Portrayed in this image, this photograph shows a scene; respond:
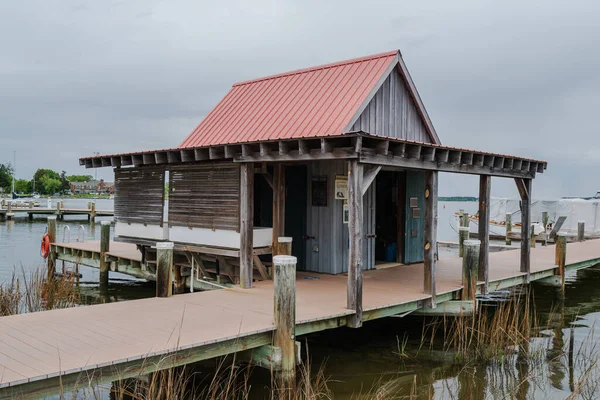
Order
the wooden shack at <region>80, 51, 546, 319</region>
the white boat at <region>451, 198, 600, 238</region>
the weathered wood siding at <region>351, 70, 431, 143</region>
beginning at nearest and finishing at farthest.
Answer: the wooden shack at <region>80, 51, 546, 319</region>
the weathered wood siding at <region>351, 70, 431, 143</region>
the white boat at <region>451, 198, 600, 238</region>

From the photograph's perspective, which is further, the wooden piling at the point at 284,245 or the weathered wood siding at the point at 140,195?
the weathered wood siding at the point at 140,195

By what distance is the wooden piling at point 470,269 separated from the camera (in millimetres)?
10711

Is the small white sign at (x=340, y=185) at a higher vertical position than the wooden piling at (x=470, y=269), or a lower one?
higher

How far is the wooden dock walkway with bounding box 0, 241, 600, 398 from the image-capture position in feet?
18.5

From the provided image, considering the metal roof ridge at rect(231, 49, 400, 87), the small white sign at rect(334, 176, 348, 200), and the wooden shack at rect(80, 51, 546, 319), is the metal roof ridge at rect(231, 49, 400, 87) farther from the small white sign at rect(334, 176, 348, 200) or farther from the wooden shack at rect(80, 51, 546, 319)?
the small white sign at rect(334, 176, 348, 200)

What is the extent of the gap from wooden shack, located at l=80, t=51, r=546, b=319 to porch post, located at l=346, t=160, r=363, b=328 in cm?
2

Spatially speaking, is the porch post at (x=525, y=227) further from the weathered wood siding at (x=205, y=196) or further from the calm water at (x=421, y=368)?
the weathered wood siding at (x=205, y=196)

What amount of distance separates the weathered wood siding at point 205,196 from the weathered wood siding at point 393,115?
3.09 metres

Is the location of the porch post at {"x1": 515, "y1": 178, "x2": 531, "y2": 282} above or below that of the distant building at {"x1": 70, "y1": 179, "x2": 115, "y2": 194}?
below

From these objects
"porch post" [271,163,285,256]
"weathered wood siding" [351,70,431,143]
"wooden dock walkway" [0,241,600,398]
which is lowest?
"wooden dock walkway" [0,241,600,398]

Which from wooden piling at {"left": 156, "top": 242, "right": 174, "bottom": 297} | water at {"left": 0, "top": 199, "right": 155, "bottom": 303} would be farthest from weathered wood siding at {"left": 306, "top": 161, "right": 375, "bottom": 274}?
water at {"left": 0, "top": 199, "right": 155, "bottom": 303}

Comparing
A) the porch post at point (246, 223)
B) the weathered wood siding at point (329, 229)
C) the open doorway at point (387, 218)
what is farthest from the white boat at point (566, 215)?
the porch post at point (246, 223)

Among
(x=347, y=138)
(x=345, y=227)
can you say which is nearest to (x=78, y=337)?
(x=347, y=138)

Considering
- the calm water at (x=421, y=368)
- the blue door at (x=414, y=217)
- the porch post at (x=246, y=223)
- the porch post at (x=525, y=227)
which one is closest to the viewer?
the calm water at (x=421, y=368)
